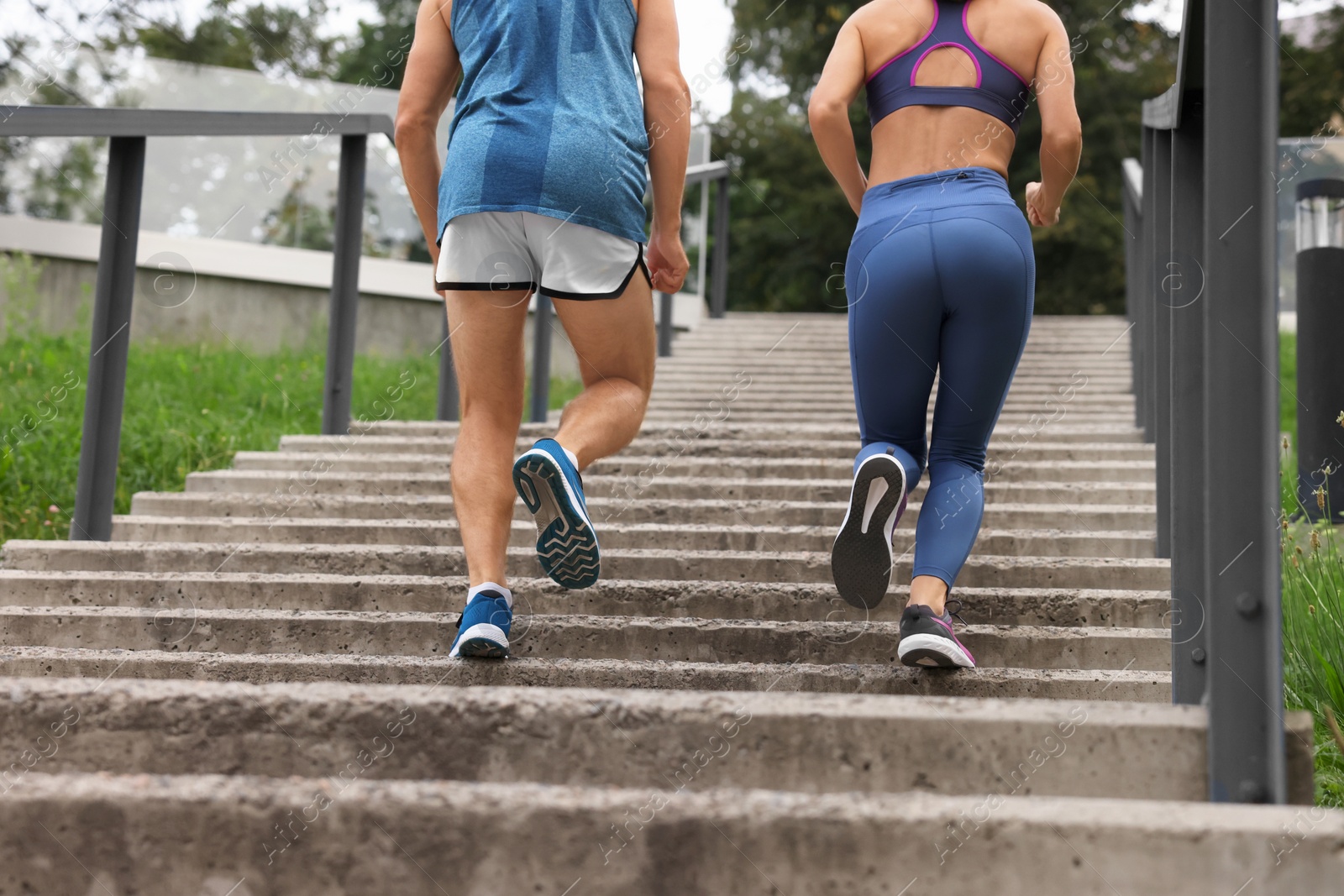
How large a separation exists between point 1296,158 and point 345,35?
45.0ft

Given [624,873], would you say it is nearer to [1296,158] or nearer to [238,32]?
[1296,158]

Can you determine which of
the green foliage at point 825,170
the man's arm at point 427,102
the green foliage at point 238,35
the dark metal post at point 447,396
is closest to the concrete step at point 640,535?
the man's arm at point 427,102

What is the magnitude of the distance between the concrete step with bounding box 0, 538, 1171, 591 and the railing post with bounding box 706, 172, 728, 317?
528cm

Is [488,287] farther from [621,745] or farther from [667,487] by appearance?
[667,487]

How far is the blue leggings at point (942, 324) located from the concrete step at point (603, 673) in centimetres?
23

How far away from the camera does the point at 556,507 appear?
6.84ft

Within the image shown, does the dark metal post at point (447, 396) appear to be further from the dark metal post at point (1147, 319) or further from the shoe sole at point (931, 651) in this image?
the shoe sole at point (931, 651)

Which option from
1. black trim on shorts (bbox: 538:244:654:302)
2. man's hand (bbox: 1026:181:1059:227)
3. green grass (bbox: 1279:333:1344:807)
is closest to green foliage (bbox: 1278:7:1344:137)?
green grass (bbox: 1279:333:1344:807)

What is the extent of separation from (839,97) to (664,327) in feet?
14.4

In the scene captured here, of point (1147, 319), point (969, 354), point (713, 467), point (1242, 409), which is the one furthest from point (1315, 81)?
point (1242, 409)

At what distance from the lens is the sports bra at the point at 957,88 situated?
2.43m

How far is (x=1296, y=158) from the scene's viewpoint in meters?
6.89

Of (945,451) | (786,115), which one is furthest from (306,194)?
(786,115)

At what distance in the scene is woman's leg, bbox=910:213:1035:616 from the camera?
2322mm
